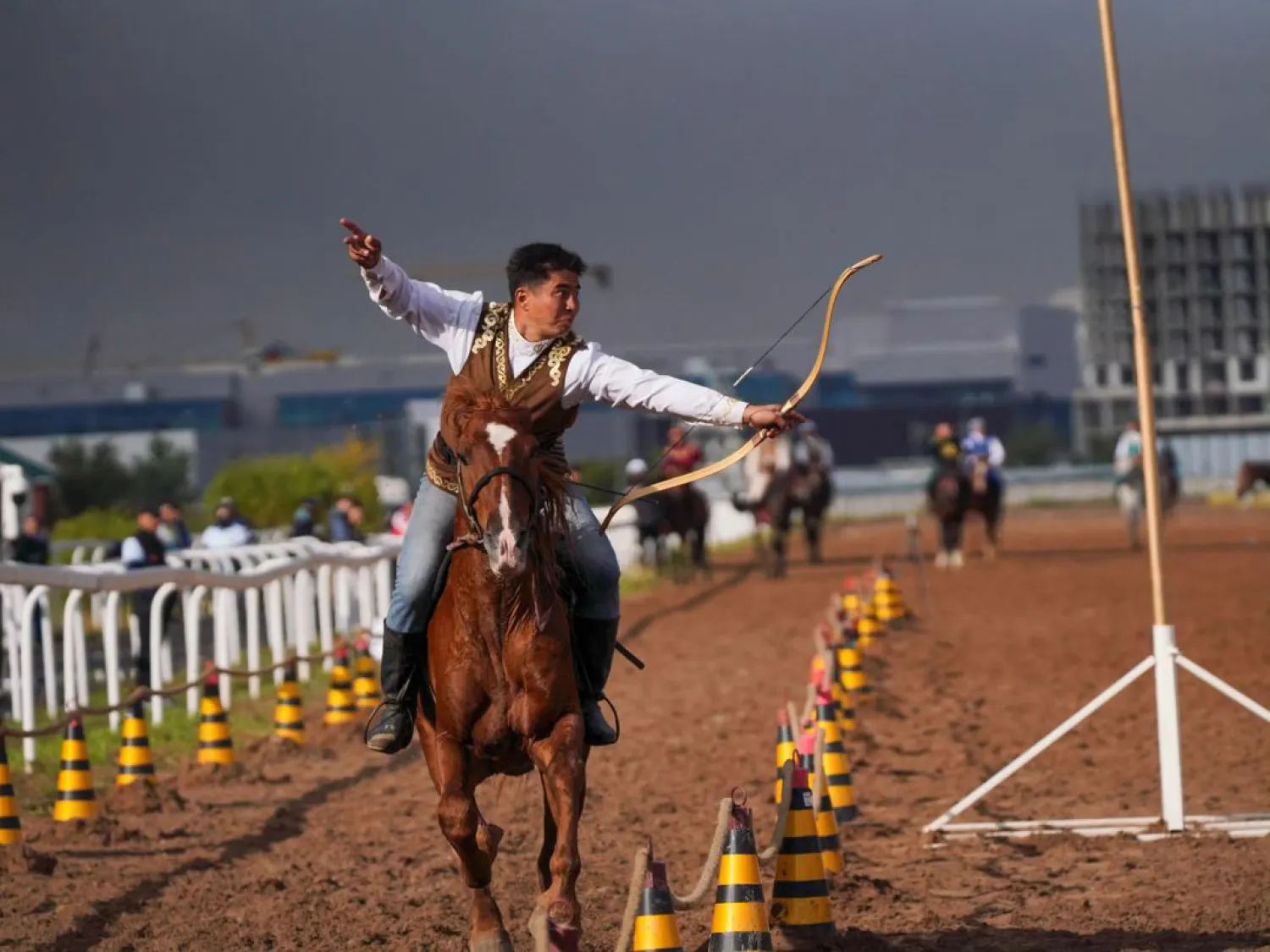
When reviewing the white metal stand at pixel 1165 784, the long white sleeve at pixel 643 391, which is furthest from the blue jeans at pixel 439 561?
the white metal stand at pixel 1165 784

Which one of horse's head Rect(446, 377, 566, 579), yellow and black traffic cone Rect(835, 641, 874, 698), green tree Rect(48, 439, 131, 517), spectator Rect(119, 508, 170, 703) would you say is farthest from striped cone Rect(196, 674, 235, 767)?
green tree Rect(48, 439, 131, 517)

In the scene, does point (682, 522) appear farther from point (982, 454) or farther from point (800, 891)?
point (800, 891)

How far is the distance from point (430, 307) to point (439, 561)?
915 mm

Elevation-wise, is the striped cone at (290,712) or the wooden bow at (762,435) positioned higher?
the wooden bow at (762,435)

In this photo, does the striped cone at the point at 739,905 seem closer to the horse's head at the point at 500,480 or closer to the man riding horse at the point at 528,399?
the man riding horse at the point at 528,399

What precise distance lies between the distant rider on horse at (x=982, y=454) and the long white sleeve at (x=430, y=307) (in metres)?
29.7

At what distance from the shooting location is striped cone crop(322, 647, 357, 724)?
1703 centimetres

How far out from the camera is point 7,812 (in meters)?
11.1

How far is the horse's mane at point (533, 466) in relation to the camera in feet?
24.4

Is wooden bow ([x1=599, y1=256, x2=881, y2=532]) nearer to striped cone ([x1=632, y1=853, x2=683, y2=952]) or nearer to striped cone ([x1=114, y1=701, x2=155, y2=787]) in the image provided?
striped cone ([x1=632, y1=853, x2=683, y2=952])

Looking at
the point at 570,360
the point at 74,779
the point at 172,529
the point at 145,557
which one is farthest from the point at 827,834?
the point at 172,529

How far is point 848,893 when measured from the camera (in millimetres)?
9273

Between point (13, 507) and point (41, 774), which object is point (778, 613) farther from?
point (41, 774)

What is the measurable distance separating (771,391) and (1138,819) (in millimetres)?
88417
